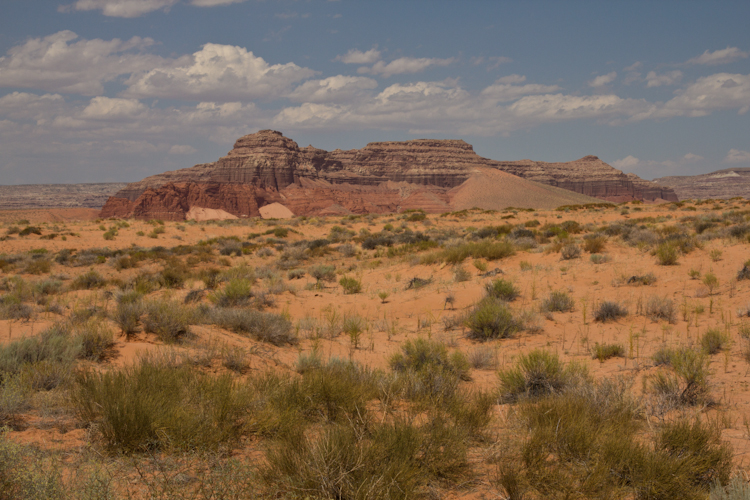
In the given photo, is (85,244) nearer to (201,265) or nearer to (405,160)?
(201,265)

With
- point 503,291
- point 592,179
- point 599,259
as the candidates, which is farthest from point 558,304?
point 592,179

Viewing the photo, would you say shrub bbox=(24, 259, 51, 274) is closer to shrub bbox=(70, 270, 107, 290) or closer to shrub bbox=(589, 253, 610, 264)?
shrub bbox=(70, 270, 107, 290)

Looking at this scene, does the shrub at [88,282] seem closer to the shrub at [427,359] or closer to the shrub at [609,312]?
the shrub at [427,359]

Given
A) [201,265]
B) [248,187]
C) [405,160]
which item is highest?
[405,160]

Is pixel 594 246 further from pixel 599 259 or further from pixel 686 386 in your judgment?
pixel 686 386

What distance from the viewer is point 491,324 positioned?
850 centimetres

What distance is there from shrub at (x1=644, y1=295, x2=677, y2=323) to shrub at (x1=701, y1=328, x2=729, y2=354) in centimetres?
165

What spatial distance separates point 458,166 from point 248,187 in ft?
228

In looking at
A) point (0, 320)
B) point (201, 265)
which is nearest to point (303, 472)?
point (0, 320)

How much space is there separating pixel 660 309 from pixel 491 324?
332 cm

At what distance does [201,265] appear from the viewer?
62.5ft

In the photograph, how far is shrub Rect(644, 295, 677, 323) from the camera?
844cm

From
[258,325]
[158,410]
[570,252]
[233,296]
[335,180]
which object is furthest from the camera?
[335,180]

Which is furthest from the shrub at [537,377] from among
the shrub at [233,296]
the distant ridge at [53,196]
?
the distant ridge at [53,196]
